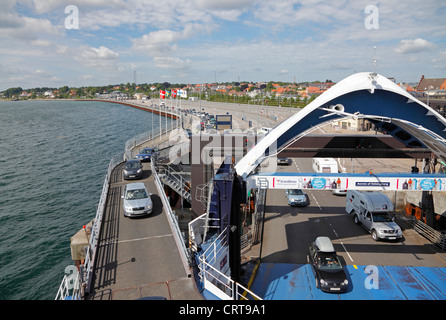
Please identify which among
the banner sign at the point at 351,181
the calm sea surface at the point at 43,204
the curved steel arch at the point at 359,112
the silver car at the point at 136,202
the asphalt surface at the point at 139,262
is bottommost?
the calm sea surface at the point at 43,204

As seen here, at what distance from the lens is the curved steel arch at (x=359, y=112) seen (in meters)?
16.0

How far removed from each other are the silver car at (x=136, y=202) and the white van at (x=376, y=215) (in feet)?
48.6

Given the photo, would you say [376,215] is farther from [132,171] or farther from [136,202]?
[132,171]

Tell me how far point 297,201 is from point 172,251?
16682mm

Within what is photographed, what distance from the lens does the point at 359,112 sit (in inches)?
674

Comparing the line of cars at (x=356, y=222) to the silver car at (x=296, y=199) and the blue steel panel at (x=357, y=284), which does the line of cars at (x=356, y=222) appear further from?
the blue steel panel at (x=357, y=284)

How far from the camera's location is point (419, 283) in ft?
52.9

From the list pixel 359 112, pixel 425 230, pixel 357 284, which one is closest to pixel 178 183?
pixel 359 112

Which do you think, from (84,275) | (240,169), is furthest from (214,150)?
(84,275)

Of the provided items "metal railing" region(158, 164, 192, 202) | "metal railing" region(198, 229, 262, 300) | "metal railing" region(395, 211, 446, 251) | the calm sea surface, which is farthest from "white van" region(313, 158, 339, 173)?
the calm sea surface

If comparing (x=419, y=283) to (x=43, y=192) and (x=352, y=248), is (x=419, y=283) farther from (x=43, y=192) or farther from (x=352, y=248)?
(x=43, y=192)

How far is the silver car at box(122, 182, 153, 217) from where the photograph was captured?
18.3m

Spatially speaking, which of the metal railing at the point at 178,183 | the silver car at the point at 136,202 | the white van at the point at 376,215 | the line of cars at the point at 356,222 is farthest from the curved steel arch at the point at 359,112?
the metal railing at the point at 178,183

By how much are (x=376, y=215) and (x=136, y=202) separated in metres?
16.1
